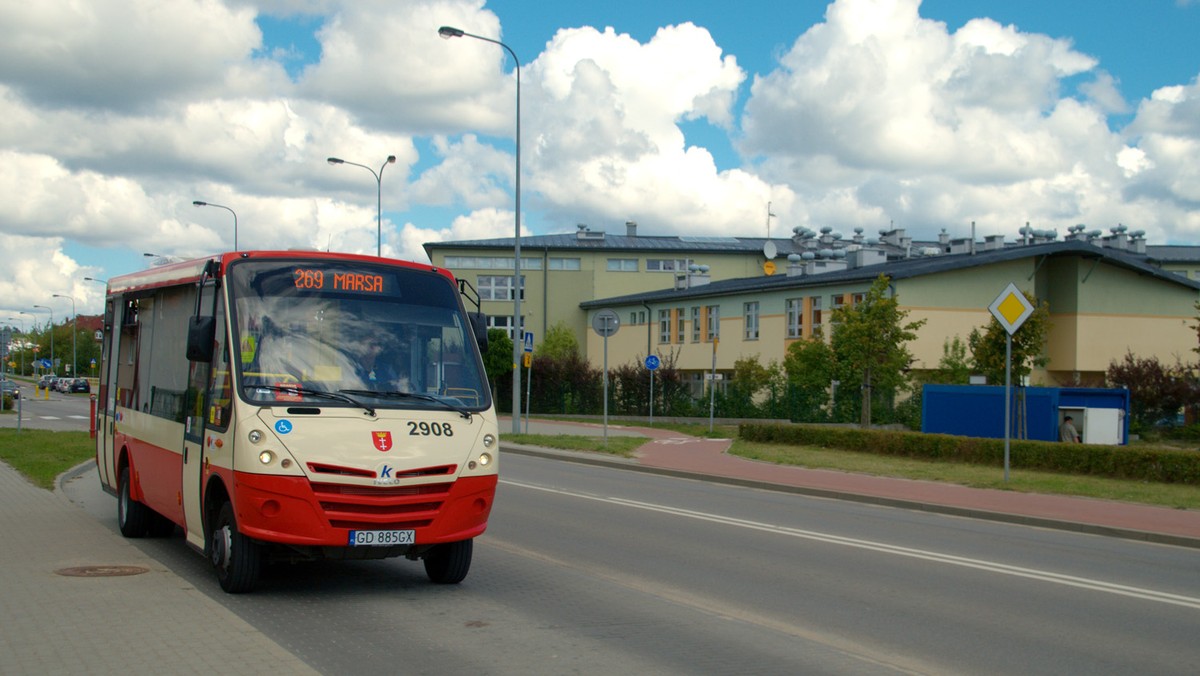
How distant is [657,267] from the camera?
8544 centimetres

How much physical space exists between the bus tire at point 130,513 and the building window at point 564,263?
231 feet

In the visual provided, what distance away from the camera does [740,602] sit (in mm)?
9062

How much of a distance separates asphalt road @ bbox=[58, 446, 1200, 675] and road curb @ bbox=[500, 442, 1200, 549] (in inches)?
16.6

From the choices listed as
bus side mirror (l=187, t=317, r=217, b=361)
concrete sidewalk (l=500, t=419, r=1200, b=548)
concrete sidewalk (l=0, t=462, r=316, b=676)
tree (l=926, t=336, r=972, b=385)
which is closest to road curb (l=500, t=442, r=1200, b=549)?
concrete sidewalk (l=500, t=419, r=1200, b=548)

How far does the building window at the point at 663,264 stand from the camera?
85.1 meters

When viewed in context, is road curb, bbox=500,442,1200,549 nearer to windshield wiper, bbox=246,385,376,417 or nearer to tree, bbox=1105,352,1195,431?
windshield wiper, bbox=246,385,376,417

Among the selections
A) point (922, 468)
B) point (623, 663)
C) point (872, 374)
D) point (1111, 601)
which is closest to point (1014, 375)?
point (872, 374)

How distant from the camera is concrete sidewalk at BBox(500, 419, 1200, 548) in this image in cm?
1491

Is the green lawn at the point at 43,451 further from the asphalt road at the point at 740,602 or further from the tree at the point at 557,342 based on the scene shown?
the tree at the point at 557,342

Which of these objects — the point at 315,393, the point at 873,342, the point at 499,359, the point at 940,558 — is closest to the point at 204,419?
the point at 315,393

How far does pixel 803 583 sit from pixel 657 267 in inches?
2985

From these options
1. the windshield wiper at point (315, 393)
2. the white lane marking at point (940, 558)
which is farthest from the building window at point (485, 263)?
the windshield wiper at point (315, 393)

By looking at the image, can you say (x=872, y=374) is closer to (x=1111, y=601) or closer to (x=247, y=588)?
(x=1111, y=601)

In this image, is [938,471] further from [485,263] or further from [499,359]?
[485,263]
